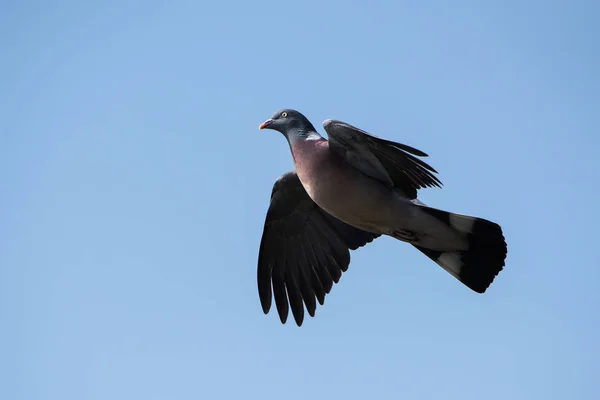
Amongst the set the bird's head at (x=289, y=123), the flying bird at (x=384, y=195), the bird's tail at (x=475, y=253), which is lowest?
the bird's tail at (x=475, y=253)

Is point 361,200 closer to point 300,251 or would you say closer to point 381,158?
Answer: point 381,158

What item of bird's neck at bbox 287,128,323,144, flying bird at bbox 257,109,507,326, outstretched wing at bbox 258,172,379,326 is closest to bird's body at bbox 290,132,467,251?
flying bird at bbox 257,109,507,326

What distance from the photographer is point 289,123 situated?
27.9 feet

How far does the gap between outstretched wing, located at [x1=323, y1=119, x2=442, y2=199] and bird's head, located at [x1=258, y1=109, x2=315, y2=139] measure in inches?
22.0

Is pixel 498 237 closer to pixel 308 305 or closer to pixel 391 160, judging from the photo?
pixel 391 160

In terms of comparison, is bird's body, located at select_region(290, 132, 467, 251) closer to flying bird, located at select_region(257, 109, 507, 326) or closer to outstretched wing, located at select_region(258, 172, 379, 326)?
flying bird, located at select_region(257, 109, 507, 326)

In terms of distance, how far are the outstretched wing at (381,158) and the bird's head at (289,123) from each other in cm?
56

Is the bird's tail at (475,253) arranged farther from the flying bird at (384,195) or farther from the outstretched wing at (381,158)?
the outstretched wing at (381,158)

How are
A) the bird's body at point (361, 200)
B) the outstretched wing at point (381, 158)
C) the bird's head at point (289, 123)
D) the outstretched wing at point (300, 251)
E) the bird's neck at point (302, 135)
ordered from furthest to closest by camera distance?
the outstretched wing at point (300, 251) → the bird's head at point (289, 123) → the bird's neck at point (302, 135) → the bird's body at point (361, 200) → the outstretched wing at point (381, 158)

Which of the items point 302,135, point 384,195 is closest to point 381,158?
point 384,195

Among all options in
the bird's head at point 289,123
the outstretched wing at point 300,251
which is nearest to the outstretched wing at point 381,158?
the bird's head at point 289,123

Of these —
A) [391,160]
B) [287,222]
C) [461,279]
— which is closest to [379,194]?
[391,160]

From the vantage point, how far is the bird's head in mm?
8438

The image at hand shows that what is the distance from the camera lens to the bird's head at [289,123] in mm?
8438
